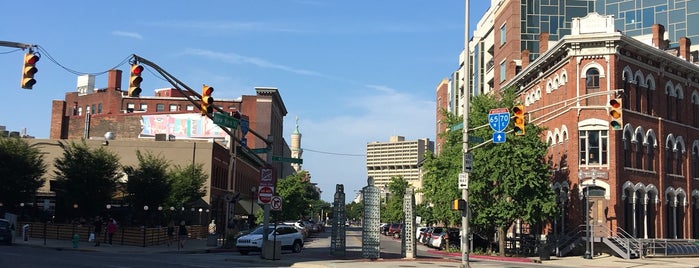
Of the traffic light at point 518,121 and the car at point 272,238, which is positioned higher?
the traffic light at point 518,121

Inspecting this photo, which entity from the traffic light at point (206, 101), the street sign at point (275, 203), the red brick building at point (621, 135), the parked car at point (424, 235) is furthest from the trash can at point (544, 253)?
the traffic light at point (206, 101)

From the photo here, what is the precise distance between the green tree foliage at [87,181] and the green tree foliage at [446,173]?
21231mm

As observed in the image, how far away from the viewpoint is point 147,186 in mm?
45875

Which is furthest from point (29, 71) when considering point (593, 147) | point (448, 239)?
point (593, 147)

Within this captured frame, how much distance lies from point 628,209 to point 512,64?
2386 cm

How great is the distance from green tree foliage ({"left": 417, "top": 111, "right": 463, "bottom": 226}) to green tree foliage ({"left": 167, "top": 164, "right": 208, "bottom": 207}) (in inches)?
704

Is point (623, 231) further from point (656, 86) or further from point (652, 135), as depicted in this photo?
point (656, 86)

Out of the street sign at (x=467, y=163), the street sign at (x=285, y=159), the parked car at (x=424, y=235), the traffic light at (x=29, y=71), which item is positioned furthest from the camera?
the parked car at (x=424, y=235)

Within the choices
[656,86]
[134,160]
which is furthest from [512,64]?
[134,160]

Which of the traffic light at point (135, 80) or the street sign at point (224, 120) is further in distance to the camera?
the street sign at point (224, 120)

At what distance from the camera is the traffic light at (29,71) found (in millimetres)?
18109

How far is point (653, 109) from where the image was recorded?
46.6 m

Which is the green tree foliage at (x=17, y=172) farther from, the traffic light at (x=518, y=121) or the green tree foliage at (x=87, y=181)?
the traffic light at (x=518, y=121)

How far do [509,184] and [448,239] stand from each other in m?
8.20
